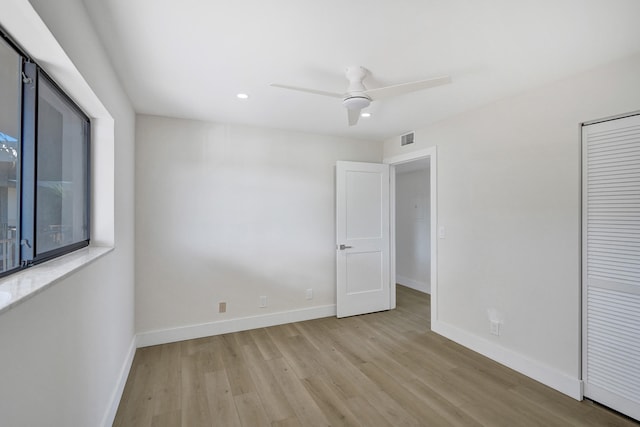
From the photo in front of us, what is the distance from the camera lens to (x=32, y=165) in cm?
116

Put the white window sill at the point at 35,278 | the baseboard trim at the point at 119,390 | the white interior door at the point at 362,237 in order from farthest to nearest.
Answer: the white interior door at the point at 362,237 → the baseboard trim at the point at 119,390 → the white window sill at the point at 35,278

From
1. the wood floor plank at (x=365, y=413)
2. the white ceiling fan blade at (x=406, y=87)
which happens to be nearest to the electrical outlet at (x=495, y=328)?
the wood floor plank at (x=365, y=413)

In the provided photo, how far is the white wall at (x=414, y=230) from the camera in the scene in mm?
5305

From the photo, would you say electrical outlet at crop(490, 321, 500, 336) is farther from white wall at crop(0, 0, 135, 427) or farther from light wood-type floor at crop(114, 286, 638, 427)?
white wall at crop(0, 0, 135, 427)

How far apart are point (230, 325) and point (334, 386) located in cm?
156

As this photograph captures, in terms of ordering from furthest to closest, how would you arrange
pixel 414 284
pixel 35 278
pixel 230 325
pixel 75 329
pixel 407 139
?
pixel 414 284 → pixel 407 139 → pixel 230 325 → pixel 75 329 → pixel 35 278

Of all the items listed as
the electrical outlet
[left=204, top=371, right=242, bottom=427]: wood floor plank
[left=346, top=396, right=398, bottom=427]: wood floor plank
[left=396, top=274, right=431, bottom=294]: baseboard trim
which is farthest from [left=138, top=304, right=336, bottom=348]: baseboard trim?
[left=396, top=274, right=431, bottom=294]: baseboard trim

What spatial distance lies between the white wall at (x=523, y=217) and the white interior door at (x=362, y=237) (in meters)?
0.96

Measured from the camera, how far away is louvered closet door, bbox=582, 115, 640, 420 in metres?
2.00

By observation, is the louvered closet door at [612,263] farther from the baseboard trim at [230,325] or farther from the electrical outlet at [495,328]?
the baseboard trim at [230,325]

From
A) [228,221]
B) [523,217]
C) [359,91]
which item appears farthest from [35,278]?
[523,217]

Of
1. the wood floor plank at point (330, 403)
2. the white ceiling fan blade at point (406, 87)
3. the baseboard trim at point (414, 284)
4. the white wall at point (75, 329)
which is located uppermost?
the white ceiling fan blade at point (406, 87)

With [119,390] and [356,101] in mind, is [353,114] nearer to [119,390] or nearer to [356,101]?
[356,101]

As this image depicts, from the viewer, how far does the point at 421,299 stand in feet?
15.7
